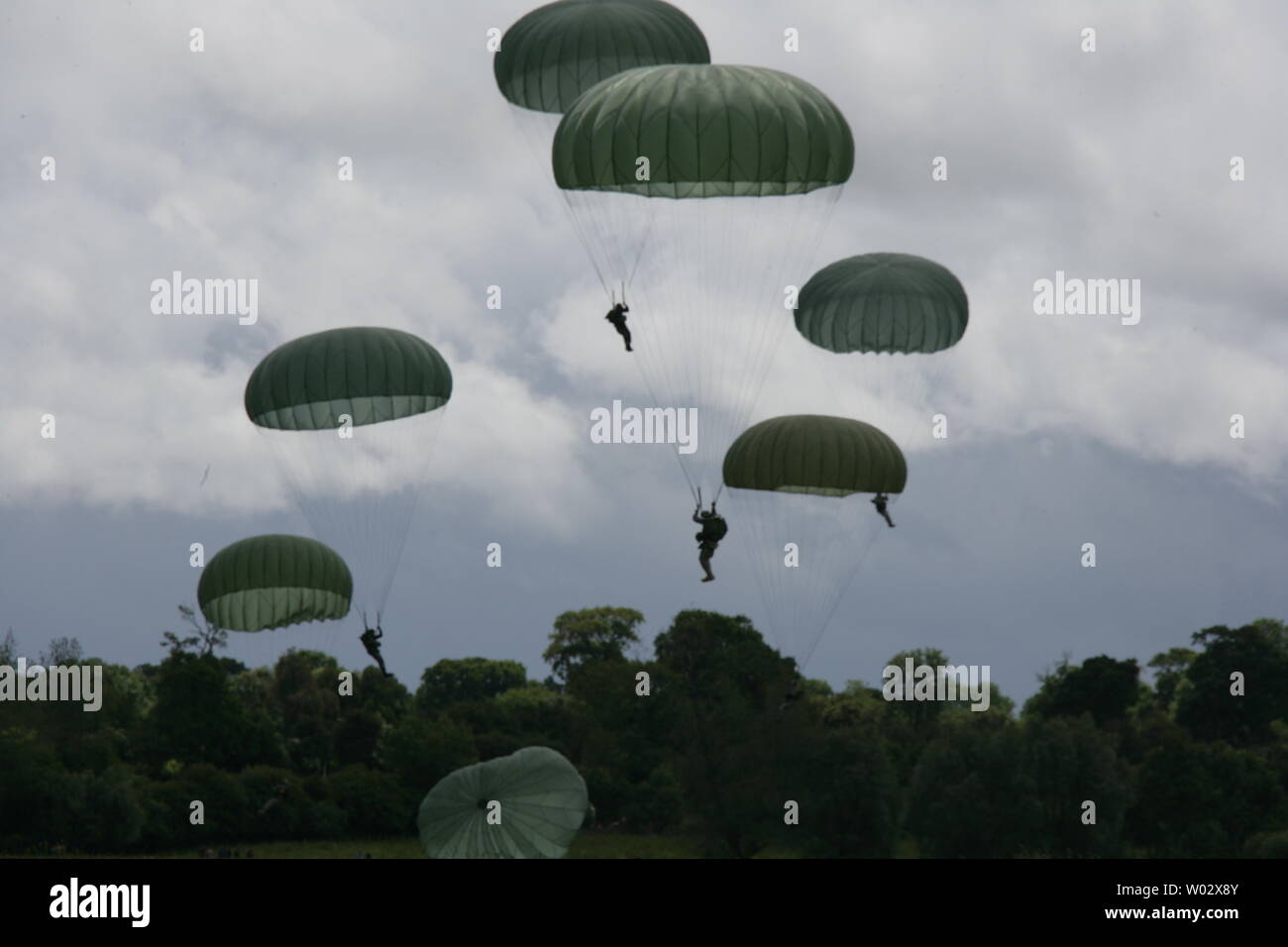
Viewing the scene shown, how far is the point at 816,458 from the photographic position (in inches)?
1943

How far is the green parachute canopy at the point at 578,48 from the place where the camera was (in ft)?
141

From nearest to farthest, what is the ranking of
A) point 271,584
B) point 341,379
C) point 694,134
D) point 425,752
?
point 694,134 → point 341,379 → point 271,584 → point 425,752

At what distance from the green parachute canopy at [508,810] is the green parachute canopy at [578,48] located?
2074 cm

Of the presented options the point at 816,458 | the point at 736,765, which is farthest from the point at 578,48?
the point at 736,765

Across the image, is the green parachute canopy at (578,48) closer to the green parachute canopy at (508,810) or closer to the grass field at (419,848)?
the green parachute canopy at (508,810)

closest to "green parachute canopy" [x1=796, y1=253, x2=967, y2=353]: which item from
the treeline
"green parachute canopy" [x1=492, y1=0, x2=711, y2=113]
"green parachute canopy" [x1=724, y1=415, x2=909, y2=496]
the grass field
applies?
"green parachute canopy" [x1=724, y1=415, x2=909, y2=496]

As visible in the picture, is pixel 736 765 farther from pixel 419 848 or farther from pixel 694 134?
pixel 694 134

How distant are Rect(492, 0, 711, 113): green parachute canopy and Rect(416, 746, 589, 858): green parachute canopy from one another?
20.7 m

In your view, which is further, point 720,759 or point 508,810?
point 720,759

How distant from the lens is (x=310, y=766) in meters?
81.1

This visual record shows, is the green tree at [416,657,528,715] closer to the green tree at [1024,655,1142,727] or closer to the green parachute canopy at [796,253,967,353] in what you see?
the green tree at [1024,655,1142,727]

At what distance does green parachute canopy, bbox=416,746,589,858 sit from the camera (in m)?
53.4

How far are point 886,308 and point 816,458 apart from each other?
4.60 metres

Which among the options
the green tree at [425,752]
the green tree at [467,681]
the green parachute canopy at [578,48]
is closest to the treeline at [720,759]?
the green tree at [425,752]
